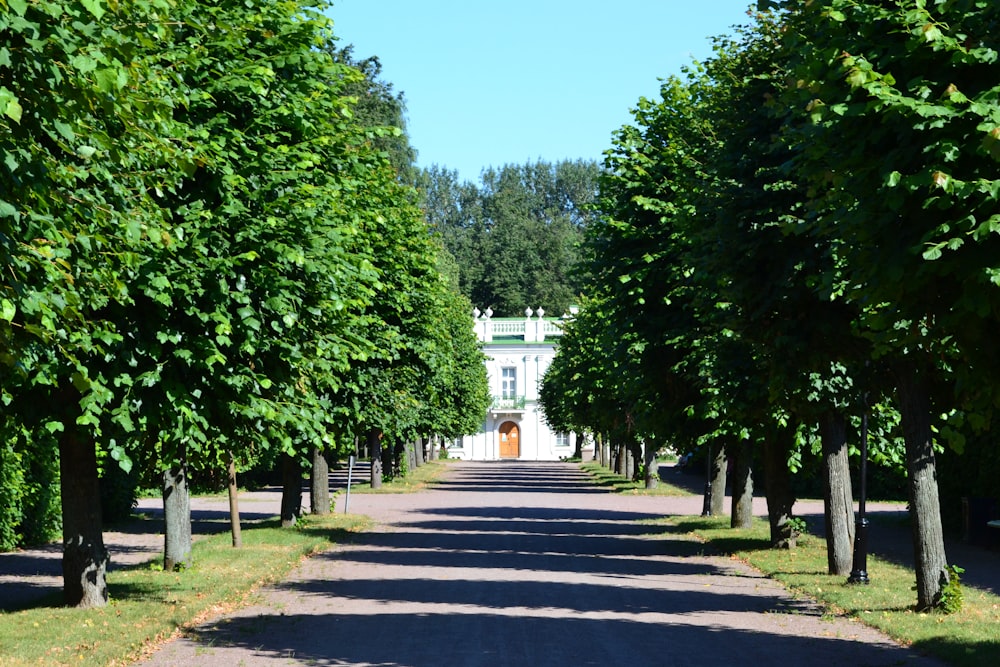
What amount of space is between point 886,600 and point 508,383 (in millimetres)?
96391

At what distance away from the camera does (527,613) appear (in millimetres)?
15758

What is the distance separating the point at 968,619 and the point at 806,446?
8937 mm

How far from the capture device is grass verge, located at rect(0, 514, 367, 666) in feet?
40.0

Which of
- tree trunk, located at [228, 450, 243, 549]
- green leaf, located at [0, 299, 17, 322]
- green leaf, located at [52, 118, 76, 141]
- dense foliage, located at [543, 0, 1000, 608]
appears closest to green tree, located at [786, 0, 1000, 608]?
dense foliage, located at [543, 0, 1000, 608]

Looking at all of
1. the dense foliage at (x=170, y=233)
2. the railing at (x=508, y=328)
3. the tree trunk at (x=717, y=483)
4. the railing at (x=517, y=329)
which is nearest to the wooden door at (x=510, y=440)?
the railing at (x=517, y=329)

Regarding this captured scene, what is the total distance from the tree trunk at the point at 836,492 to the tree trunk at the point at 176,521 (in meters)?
9.55

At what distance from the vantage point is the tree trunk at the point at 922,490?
48.4ft

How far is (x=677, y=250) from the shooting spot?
2470cm

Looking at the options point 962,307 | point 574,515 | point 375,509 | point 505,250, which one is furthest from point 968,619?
point 505,250

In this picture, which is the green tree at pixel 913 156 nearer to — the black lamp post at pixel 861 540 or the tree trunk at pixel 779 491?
the black lamp post at pixel 861 540

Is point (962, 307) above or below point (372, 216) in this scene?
below

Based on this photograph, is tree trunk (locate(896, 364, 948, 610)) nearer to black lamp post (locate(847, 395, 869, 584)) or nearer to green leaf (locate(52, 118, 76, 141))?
black lamp post (locate(847, 395, 869, 584))

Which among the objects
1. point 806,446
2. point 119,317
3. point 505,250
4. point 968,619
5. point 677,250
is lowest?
point 968,619

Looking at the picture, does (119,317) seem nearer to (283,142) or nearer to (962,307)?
(283,142)
